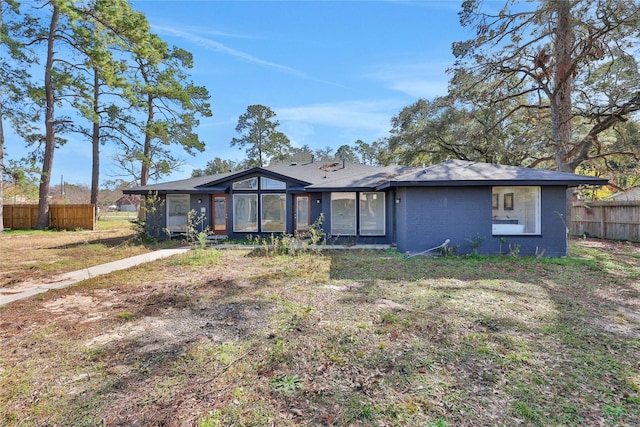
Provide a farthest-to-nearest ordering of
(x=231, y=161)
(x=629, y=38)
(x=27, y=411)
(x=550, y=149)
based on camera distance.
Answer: (x=231, y=161), (x=550, y=149), (x=629, y=38), (x=27, y=411)

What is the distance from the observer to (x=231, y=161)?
3672 cm

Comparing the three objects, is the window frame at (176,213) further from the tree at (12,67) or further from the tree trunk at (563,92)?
the tree trunk at (563,92)

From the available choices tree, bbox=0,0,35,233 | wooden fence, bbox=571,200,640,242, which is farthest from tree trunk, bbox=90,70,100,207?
wooden fence, bbox=571,200,640,242

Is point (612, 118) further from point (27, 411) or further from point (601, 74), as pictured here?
point (27, 411)

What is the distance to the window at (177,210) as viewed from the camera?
44.8ft

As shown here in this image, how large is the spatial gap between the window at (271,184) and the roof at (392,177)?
242 millimetres

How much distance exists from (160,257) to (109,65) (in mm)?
13839

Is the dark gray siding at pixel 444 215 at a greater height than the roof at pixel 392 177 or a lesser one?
lesser

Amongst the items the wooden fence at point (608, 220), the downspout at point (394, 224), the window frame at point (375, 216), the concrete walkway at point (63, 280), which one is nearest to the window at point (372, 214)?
the window frame at point (375, 216)

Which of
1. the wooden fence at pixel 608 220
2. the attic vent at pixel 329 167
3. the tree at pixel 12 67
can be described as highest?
the tree at pixel 12 67

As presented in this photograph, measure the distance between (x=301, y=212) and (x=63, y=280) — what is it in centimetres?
794

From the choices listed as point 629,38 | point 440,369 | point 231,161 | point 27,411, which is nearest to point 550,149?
point 629,38

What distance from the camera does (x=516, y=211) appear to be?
9.83 meters

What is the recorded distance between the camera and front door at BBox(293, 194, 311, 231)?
42.2 feet
